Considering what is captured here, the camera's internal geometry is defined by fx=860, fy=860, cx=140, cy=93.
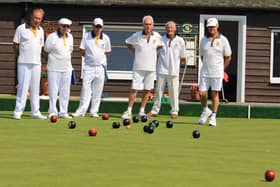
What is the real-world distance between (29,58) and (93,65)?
1.28m

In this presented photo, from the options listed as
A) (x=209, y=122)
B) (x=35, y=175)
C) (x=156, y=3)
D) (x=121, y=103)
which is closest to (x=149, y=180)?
(x=35, y=175)

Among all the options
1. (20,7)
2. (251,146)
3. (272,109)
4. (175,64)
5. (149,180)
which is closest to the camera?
(149,180)

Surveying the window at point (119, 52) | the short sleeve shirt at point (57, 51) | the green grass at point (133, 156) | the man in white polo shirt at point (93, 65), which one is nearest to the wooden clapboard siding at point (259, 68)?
the window at point (119, 52)

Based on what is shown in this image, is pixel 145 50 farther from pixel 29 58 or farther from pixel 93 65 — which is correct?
pixel 29 58

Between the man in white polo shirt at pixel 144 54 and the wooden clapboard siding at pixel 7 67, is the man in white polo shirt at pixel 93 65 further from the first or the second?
the wooden clapboard siding at pixel 7 67

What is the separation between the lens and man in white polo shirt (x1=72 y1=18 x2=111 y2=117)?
13.7 m

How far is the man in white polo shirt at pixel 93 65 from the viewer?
44.9 feet

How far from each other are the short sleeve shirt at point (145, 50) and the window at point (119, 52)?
558cm

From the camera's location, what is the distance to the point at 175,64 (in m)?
14.1

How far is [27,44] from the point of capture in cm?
1280

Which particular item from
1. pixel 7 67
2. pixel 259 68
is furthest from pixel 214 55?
pixel 7 67

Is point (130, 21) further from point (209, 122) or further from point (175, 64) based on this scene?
point (209, 122)

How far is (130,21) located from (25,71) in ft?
22.1

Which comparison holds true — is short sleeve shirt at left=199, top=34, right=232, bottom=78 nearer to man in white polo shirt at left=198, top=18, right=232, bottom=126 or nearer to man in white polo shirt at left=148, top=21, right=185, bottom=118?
man in white polo shirt at left=198, top=18, right=232, bottom=126
